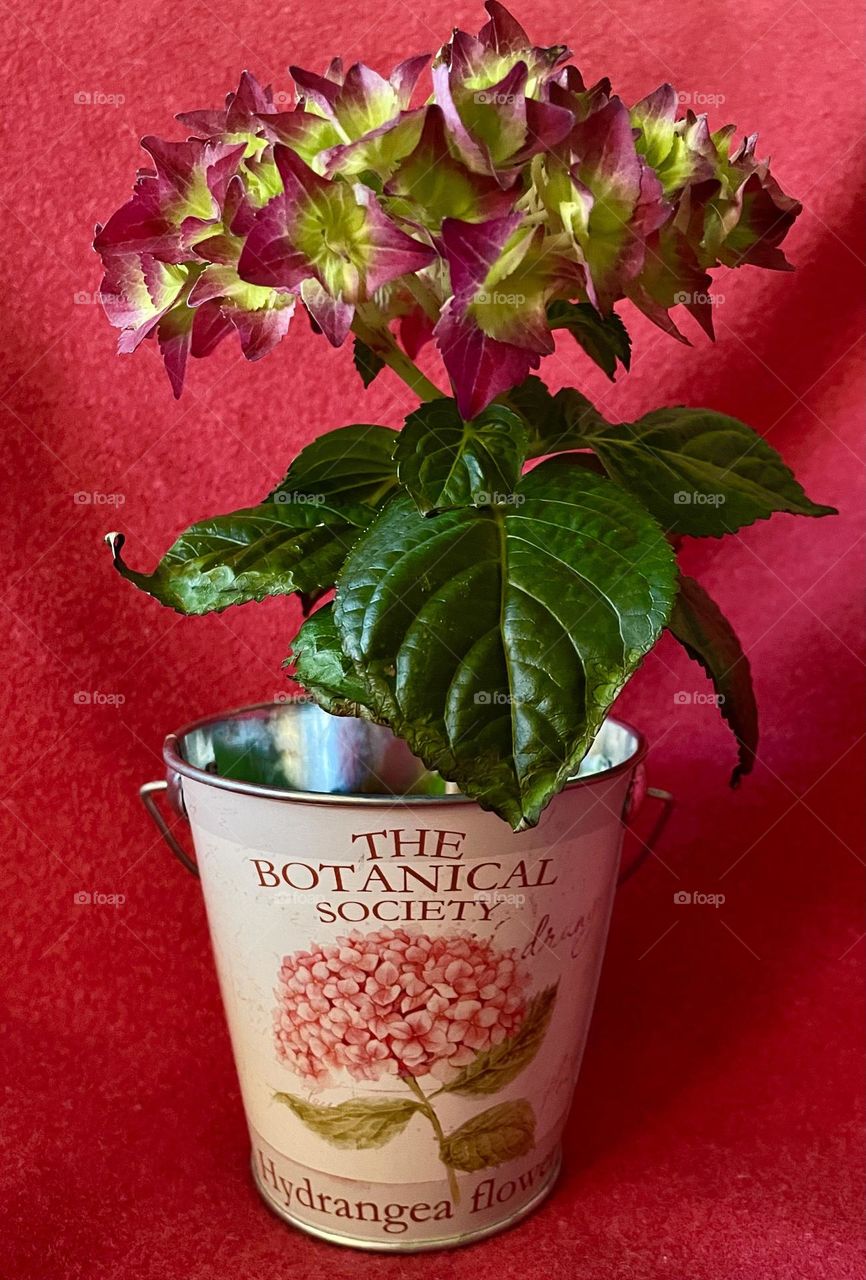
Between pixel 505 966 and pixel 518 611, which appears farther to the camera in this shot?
pixel 505 966

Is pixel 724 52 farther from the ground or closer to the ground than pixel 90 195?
farther from the ground

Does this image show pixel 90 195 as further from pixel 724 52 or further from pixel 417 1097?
pixel 417 1097

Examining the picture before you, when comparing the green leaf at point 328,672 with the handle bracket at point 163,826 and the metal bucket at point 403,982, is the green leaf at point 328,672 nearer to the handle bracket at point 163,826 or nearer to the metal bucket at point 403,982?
the metal bucket at point 403,982

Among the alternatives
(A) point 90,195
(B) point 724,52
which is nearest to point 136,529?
(A) point 90,195

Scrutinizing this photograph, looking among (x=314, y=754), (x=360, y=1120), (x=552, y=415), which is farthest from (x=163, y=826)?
(x=552, y=415)

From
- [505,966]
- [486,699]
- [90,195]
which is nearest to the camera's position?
[486,699]

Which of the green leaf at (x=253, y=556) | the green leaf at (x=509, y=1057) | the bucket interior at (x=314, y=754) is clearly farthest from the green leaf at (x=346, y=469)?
the green leaf at (x=509, y=1057)

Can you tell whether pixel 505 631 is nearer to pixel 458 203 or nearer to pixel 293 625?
pixel 458 203

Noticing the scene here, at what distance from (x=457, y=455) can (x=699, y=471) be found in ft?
0.40

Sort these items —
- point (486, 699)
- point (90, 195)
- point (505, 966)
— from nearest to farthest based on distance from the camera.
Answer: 1. point (486, 699)
2. point (505, 966)
3. point (90, 195)

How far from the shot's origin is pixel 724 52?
0.78m

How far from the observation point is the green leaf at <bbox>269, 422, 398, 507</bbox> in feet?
1.94

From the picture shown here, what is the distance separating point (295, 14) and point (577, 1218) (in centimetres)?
70

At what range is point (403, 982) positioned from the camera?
0.56m
